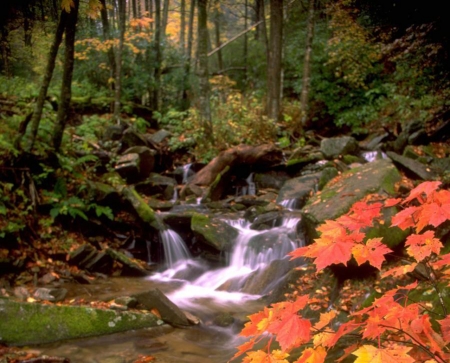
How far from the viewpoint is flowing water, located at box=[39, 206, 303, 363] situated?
15.1 ft

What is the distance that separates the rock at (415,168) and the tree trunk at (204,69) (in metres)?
7.05

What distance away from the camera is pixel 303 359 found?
214cm

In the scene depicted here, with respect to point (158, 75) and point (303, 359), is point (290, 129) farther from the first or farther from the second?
point (303, 359)

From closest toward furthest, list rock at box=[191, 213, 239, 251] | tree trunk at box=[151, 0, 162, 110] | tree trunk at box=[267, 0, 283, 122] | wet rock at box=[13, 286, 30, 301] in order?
1. wet rock at box=[13, 286, 30, 301]
2. rock at box=[191, 213, 239, 251]
3. tree trunk at box=[267, 0, 283, 122]
4. tree trunk at box=[151, 0, 162, 110]

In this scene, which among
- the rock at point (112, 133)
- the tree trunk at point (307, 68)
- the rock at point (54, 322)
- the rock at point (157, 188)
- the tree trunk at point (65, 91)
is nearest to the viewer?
the rock at point (54, 322)


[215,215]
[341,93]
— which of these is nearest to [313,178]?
[215,215]

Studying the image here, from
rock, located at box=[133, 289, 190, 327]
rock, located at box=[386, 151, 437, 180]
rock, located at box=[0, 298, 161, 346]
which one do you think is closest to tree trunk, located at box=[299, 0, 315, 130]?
rock, located at box=[386, 151, 437, 180]

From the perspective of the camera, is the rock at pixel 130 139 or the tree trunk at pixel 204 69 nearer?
the rock at pixel 130 139

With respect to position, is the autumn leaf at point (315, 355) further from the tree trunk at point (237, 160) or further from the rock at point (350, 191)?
the tree trunk at point (237, 160)

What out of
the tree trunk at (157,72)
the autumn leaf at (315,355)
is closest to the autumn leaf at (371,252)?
the autumn leaf at (315,355)

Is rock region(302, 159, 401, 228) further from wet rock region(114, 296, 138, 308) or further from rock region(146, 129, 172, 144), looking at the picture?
rock region(146, 129, 172, 144)

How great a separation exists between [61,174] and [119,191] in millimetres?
1302

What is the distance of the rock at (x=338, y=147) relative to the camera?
41.6ft

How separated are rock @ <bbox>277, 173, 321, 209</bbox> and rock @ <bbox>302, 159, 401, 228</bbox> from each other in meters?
2.56
